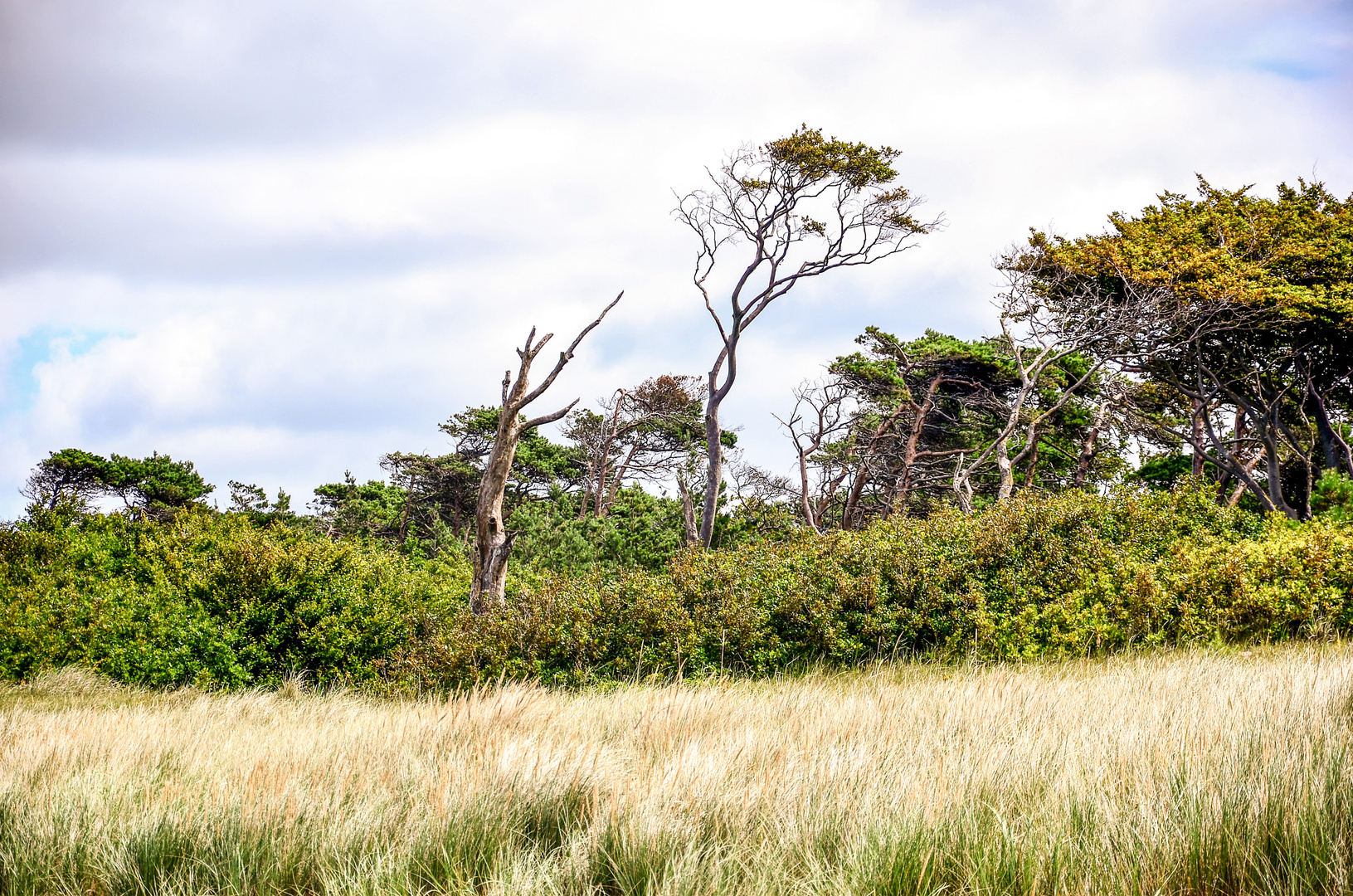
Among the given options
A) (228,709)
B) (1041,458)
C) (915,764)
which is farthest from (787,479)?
(915,764)

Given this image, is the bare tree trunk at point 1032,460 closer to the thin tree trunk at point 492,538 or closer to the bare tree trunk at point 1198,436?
the bare tree trunk at point 1198,436

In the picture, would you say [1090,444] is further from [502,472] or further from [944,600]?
[502,472]

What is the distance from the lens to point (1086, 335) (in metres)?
17.2

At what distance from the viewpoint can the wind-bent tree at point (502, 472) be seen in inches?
475

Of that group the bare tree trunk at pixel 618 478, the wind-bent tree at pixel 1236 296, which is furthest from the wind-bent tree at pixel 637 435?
the wind-bent tree at pixel 1236 296

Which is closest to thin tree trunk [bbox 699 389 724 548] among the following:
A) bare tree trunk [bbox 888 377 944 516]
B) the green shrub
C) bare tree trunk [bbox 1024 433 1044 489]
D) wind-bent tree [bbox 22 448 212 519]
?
the green shrub

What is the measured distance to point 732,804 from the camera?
10.7 feet

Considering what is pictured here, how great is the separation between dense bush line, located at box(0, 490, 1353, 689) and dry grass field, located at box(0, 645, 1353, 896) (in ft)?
14.4

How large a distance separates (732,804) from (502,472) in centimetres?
932

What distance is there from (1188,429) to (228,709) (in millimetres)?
23322

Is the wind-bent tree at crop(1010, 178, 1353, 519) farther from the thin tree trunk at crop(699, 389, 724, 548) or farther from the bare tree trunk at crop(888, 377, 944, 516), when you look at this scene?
the thin tree trunk at crop(699, 389, 724, 548)

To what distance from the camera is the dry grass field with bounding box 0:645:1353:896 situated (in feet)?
8.87

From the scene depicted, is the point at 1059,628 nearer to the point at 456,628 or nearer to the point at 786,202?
the point at 456,628

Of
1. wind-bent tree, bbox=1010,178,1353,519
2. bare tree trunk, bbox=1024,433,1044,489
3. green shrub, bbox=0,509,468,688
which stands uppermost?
wind-bent tree, bbox=1010,178,1353,519
